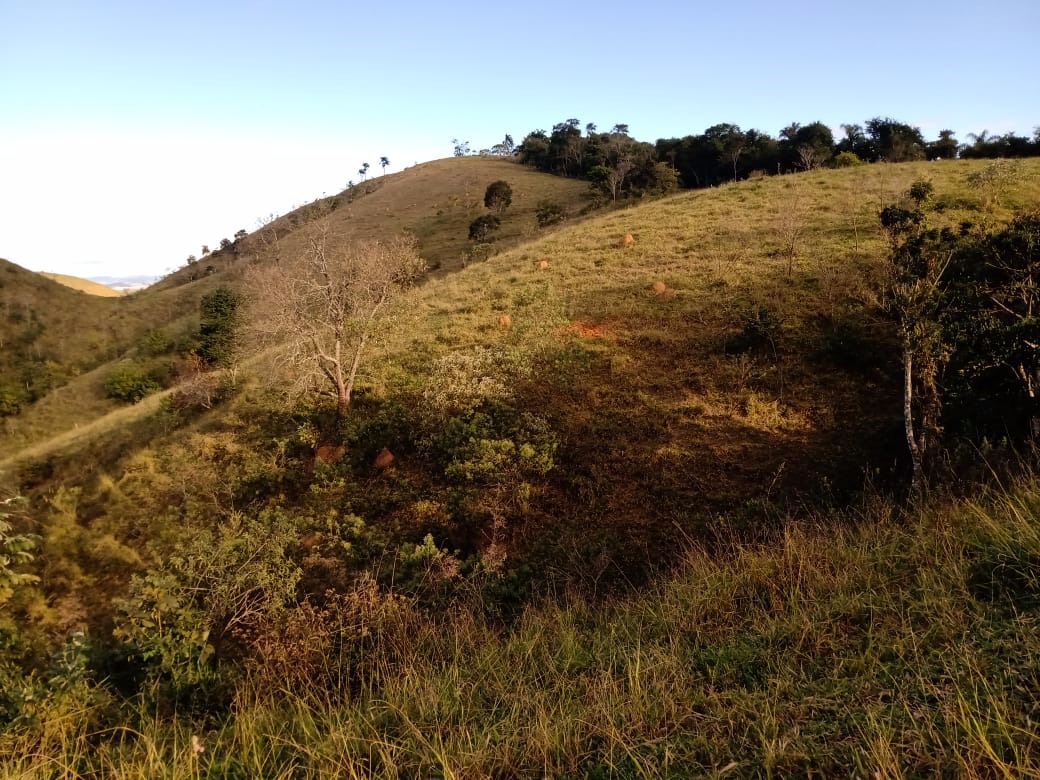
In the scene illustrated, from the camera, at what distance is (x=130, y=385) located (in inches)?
950

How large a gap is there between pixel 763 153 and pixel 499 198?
20.8 m

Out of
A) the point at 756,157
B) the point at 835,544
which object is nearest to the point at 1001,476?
the point at 835,544

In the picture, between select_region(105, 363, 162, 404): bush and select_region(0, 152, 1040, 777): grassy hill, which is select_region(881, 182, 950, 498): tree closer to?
select_region(0, 152, 1040, 777): grassy hill

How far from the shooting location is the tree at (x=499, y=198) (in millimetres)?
44375

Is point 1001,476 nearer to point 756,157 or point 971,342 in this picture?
point 971,342

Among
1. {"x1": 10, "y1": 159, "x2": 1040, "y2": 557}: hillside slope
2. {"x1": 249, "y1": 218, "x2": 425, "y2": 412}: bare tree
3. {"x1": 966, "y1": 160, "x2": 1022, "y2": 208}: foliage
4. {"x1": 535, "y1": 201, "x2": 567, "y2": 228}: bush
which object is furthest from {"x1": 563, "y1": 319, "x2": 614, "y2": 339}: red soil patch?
{"x1": 535, "y1": 201, "x2": 567, "y2": 228}: bush

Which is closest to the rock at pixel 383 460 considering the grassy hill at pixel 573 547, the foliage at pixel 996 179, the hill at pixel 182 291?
the grassy hill at pixel 573 547

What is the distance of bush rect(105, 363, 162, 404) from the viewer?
24.0 metres

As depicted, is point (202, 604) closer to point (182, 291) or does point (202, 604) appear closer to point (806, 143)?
point (806, 143)

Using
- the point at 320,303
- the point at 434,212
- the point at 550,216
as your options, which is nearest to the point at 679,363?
the point at 320,303

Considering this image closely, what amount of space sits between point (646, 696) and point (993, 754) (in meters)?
1.33

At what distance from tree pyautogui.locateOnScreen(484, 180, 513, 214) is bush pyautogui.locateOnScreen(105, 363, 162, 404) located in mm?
29085

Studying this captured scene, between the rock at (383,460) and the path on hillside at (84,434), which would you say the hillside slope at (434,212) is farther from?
the rock at (383,460)

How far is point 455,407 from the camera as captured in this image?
11531 mm
